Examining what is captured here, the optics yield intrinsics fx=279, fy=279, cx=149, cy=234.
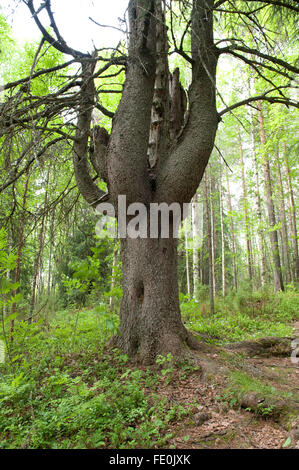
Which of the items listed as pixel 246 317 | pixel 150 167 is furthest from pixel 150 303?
pixel 246 317

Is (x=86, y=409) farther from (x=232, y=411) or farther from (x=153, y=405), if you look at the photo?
(x=232, y=411)

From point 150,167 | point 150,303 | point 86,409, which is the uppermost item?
point 150,167

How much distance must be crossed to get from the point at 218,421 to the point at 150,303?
155 centimetres

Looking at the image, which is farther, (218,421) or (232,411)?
(232,411)

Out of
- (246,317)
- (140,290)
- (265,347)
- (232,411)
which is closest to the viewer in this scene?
(232,411)

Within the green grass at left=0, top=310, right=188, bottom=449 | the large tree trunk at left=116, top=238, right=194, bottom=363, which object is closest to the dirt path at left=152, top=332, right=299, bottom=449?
the green grass at left=0, top=310, right=188, bottom=449

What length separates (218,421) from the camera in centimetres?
257

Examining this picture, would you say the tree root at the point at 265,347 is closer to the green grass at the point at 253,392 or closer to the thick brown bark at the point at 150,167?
the thick brown bark at the point at 150,167

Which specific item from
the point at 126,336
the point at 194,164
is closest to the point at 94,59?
the point at 194,164

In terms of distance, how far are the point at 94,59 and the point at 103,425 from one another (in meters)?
4.26

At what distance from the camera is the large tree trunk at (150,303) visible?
11.9ft

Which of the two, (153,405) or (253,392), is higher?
(253,392)

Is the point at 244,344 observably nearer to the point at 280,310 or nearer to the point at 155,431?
the point at 155,431

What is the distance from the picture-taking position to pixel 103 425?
7.80ft
